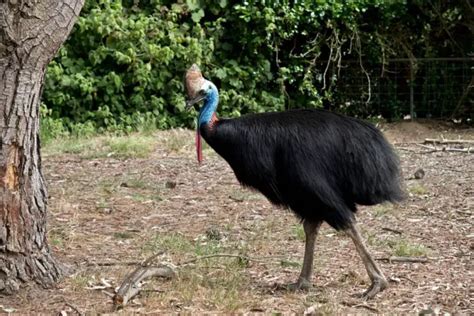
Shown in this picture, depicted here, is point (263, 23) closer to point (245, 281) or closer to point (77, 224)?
point (77, 224)

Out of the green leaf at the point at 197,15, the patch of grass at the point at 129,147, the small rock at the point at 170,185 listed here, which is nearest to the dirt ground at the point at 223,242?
the small rock at the point at 170,185

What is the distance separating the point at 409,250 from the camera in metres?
6.38

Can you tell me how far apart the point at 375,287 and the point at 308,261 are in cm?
44

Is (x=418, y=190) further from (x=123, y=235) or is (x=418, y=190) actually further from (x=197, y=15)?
(x=197, y=15)

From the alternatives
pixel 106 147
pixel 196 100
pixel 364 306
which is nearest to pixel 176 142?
pixel 106 147

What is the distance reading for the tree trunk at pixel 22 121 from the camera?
16.6 ft

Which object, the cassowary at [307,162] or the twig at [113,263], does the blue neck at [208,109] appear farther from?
the twig at [113,263]

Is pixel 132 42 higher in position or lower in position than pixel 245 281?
higher

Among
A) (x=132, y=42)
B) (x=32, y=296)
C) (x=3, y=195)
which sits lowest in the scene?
(x=32, y=296)

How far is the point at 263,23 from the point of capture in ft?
43.7

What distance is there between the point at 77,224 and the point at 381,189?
2622mm

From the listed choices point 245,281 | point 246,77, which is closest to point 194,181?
point 245,281

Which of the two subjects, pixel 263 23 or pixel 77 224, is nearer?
pixel 77 224

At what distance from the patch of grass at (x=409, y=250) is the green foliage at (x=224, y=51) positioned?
6111mm
